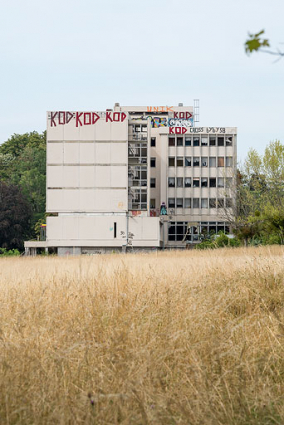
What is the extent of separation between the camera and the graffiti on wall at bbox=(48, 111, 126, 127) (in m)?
59.5

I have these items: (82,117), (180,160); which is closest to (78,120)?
(82,117)

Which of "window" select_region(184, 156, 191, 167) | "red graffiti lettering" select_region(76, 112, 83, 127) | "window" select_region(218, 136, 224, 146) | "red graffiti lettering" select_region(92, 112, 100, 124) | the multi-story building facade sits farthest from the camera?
"window" select_region(184, 156, 191, 167)

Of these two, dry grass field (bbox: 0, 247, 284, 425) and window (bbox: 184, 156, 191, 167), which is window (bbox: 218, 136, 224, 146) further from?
dry grass field (bbox: 0, 247, 284, 425)

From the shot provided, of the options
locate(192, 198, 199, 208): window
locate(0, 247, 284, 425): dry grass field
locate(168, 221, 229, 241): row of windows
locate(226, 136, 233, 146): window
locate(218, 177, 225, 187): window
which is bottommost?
locate(168, 221, 229, 241): row of windows

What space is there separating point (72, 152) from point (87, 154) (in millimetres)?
1448

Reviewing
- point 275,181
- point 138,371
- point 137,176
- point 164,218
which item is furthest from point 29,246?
point 138,371

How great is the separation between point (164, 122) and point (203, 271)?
82671 millimetres

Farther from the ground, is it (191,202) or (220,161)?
(220,161)

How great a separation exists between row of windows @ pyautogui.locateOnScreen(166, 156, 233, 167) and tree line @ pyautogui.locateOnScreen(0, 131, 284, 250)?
19.8ft

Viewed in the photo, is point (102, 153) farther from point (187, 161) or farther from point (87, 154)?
point (187, 161)

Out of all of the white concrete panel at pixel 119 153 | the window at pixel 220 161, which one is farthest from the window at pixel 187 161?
the white concrete panel at pixel 119 153

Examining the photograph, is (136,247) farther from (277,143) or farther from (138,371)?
(138,371)

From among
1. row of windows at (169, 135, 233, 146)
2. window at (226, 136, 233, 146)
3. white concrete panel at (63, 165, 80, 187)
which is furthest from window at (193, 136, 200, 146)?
white concrete panel at (63, 165, 80, 187)

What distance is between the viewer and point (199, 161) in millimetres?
72688
